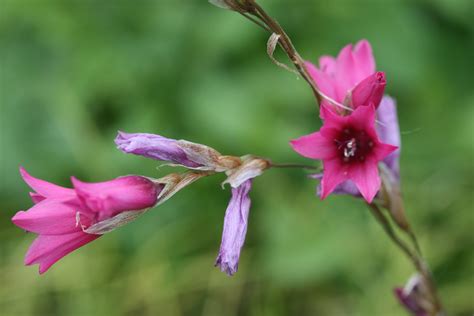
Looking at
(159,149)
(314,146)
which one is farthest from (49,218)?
(314,146)

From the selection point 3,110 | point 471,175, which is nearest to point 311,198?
point 471,175

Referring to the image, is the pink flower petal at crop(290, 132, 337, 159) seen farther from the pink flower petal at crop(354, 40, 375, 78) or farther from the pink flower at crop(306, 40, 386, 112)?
the pink flower petal at crop(354, 40, 375, 78)

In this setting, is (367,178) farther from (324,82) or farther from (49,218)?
(49,218)

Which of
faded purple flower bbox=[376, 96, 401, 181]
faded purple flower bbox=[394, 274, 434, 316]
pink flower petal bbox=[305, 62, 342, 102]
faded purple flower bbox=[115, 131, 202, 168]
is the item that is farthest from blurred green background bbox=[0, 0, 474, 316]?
faded purple flower bbox=[115, 131, 202, 168]

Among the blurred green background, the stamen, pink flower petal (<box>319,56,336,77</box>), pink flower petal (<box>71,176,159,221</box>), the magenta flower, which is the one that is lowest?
the blurred green background

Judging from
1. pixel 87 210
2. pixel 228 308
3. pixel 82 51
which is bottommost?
pixel 228 308

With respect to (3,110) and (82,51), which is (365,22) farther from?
(3,110)

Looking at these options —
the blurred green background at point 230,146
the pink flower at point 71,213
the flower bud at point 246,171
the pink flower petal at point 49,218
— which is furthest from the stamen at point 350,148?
the blurred green background at point 230,146
